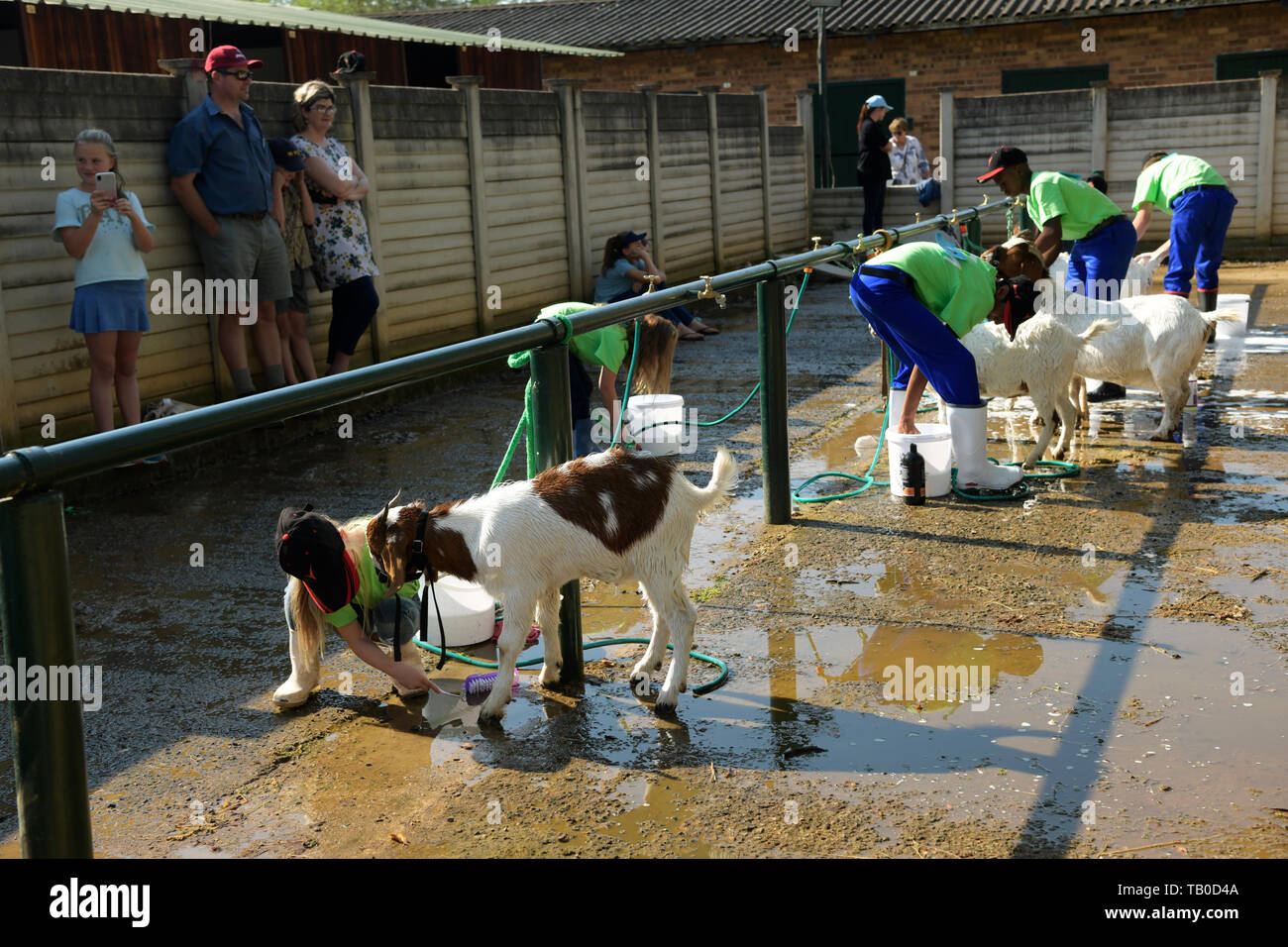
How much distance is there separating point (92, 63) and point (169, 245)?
24.7 feet

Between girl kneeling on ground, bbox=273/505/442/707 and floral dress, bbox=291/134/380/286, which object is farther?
floral dress, bbox=291/134/380/286

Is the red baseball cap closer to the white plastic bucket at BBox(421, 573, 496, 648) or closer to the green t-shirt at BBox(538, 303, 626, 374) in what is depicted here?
the green t-shirt at BBox(538, 303, 626, 374)

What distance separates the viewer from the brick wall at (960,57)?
22.3m

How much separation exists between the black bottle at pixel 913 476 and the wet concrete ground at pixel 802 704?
8 centimetres

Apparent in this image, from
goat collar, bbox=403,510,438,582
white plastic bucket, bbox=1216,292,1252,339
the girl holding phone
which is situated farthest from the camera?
white plastic bucket, bbox=1216,292,1252,339

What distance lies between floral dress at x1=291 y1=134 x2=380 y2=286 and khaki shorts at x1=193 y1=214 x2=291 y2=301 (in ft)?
1.75

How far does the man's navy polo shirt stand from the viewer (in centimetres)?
792

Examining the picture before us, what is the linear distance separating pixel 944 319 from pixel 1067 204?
2.67 metres

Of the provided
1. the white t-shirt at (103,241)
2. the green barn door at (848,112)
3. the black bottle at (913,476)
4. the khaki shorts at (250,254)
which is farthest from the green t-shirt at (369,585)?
the green barn door at (848,112)

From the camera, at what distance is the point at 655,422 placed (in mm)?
7570

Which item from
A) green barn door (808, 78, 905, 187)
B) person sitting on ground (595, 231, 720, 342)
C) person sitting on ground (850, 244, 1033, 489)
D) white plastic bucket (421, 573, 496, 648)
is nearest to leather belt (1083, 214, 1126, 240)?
person sitting on ground (850, 244, 1033, 489)

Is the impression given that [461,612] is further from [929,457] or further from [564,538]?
[929,457]

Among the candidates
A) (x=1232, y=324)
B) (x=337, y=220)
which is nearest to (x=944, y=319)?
(x=337, y=220)

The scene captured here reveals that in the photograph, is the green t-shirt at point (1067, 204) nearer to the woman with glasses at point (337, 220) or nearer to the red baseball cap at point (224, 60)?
the woman with glasses at point (337, 220)
